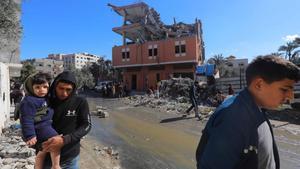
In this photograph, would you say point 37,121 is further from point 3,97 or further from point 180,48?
point 180,48

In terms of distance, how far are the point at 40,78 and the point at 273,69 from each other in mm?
2288

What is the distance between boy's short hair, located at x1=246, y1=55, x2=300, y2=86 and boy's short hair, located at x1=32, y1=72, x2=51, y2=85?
7.06 ft

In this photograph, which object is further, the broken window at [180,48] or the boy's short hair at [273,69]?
the broken window at [180,48]

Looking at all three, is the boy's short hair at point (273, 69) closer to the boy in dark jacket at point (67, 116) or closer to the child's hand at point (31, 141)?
the boy in dark jacket at point (67, 116)

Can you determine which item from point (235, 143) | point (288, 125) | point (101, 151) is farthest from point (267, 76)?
point (288, 125)

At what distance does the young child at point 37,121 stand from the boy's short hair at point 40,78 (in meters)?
0.06

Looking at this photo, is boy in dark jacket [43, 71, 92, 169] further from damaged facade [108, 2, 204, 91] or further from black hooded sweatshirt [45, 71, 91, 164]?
damaged facade [108, 2, 204, 91]

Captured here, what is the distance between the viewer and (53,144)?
2850mm

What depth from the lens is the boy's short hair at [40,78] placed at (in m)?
3.07

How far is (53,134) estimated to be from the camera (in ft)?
9.50

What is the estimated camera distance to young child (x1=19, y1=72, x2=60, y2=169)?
284cm

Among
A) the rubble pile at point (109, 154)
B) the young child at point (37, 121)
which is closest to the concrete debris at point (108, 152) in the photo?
the rubble pile at point (109, 154)

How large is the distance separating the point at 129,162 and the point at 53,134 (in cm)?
498

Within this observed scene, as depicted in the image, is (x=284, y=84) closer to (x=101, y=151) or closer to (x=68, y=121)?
(x=68, y=121)
